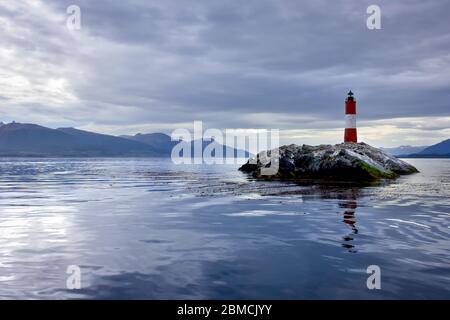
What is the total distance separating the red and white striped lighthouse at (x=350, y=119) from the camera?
2328 inches

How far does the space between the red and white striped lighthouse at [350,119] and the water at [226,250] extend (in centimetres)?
3943

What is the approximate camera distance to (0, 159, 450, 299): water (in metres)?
8.34

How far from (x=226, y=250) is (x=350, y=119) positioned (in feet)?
173

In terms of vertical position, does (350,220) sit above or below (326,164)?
below

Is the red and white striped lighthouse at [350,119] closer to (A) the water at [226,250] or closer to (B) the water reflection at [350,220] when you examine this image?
(B) the water reflection at [350,220]

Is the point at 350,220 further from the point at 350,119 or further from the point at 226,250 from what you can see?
the point at 350,119

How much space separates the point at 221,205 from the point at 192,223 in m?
5.56

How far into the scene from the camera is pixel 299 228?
14969mm

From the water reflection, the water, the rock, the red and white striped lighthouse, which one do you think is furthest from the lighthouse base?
the water

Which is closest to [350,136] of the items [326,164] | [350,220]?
[326,164]

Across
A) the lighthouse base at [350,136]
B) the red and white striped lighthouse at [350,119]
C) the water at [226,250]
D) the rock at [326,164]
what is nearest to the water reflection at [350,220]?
the water at [226,250]

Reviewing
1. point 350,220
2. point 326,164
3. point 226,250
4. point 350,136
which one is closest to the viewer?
point 226,250

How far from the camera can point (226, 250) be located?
11695 millimetres

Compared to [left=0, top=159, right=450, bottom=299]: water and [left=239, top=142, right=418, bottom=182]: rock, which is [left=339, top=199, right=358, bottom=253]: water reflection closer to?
[left=0, top=159, right=450, bottom=299]: water
